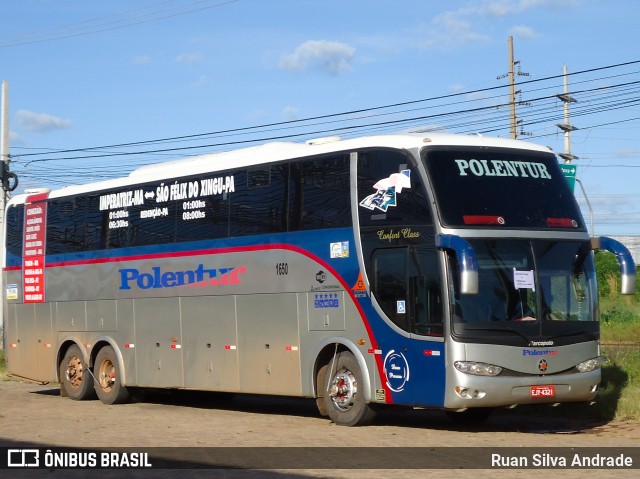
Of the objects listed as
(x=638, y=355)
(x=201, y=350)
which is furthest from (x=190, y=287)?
(x=638, y=355)

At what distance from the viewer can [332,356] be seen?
16625 mm

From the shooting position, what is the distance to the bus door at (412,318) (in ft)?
48.4

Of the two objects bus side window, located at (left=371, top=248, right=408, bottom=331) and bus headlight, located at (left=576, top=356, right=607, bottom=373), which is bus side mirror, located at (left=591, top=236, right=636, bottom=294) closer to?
bus headlight, located at (left=576, top=356, right=607, bottom=373)

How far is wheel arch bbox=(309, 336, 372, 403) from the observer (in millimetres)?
15750

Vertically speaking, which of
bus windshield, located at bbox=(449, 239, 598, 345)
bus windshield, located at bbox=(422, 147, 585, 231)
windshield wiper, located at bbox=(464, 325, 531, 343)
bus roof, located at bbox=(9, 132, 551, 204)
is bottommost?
windshield wiper, located at bbox=(464, 325, 531, 343)

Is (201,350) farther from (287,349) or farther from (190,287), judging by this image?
(287,349)

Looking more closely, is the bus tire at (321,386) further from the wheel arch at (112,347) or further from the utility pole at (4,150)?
the utility pole at (4,150)

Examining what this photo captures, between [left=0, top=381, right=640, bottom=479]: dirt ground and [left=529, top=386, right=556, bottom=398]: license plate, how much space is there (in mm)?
512

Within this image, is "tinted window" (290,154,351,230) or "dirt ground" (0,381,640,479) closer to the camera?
"dirt ground" (0,381,640,479)

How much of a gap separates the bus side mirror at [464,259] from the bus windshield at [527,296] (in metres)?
0.30

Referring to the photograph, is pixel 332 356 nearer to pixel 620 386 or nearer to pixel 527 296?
pixel 527 296

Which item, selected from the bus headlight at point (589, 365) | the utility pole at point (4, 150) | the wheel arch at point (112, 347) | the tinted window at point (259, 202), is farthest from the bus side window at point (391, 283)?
the utility pole at point (4, 150)

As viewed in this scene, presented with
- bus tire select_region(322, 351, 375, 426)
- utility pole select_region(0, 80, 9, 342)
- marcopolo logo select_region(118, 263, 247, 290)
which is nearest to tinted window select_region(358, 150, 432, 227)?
bus tire select_region(322, 351, 375, 426)

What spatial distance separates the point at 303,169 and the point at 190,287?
350 centimetres
